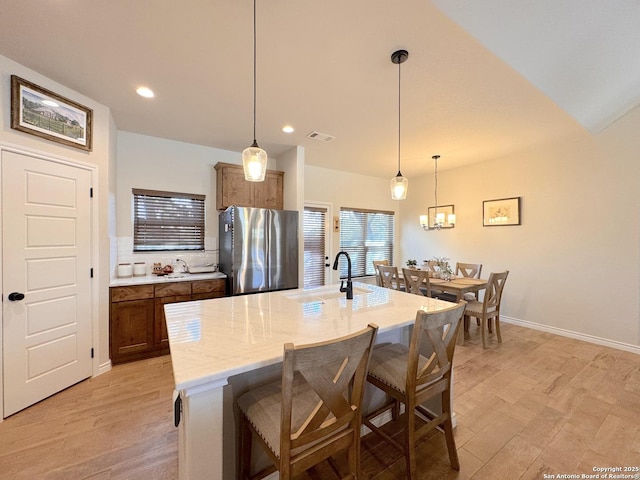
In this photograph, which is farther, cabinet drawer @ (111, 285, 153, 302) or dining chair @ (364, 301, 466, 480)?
cabinet drawer @ (111, 285, 153, 302)

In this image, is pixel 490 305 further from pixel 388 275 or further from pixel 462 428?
pixel 462 428

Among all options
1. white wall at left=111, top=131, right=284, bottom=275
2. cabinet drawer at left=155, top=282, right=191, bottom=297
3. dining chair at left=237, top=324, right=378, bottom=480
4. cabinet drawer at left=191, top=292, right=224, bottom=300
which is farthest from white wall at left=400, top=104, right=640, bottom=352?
cabinet drawer at left=155, top=282, right=191, bottom=297

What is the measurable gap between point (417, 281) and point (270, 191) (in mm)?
2583

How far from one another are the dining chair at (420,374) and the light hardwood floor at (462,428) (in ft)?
1.00

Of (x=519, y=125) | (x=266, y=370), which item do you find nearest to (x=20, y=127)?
(x=266, y=370)

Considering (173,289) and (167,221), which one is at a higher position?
(167,221)

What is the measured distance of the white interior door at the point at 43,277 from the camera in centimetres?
206

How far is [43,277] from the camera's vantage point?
226 centimetres

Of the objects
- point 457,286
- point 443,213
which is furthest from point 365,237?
point 457,286

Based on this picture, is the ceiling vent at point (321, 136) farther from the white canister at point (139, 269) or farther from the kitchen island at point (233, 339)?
Answer: the white canister at point (139, 269)

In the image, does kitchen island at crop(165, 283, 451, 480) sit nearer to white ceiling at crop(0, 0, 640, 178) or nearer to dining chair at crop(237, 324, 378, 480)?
dining chair at crop(237, 324, 378, 480)

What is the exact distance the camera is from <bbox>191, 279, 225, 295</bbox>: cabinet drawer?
3.23 m

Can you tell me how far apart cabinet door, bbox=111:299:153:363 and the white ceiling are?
2160 millimetres

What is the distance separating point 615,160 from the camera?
10.9ft
